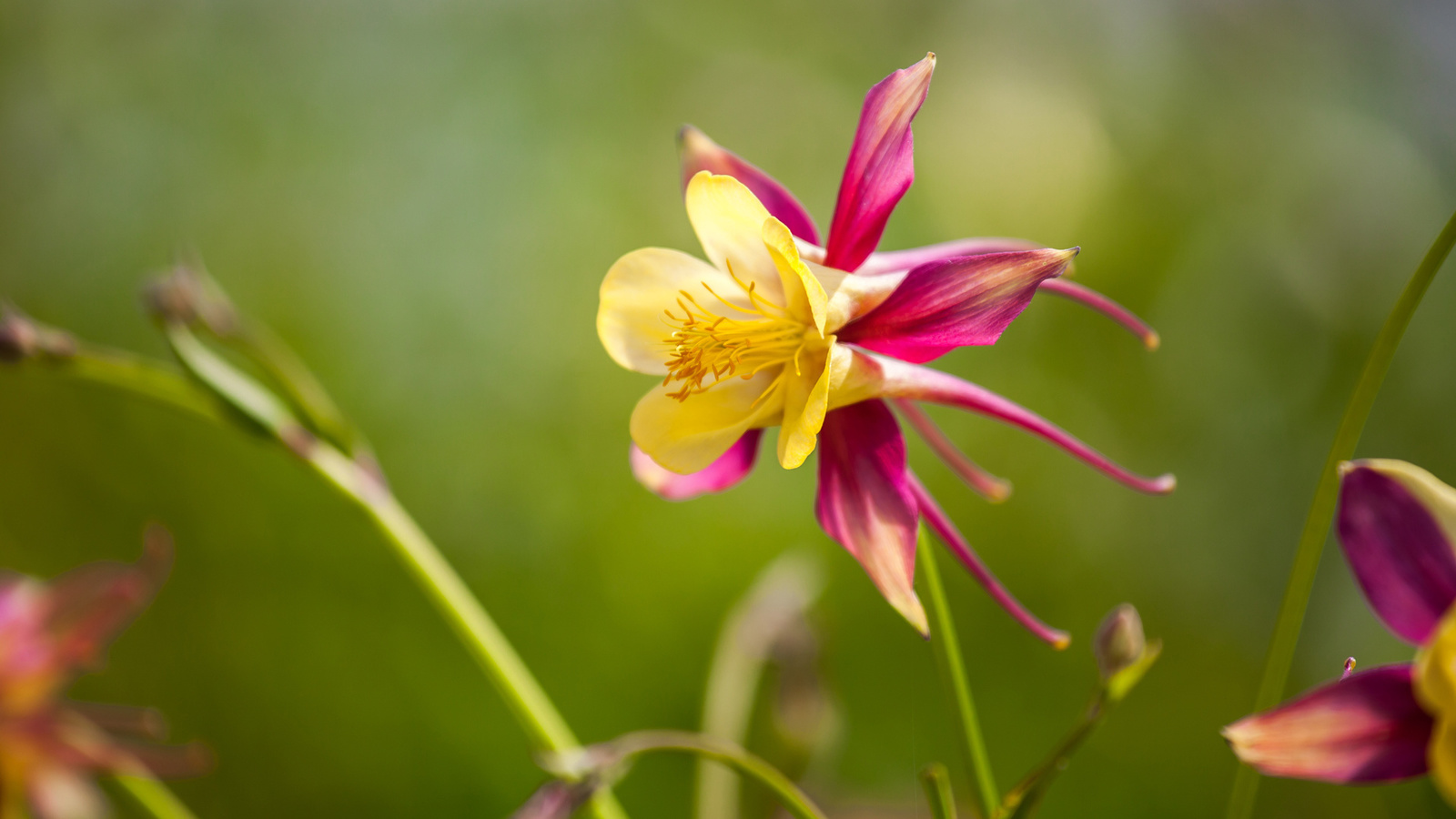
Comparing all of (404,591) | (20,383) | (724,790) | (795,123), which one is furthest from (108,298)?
(724,790)

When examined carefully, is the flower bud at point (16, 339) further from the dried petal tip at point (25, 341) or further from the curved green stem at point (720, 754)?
the curved green stem at point (720, 754)

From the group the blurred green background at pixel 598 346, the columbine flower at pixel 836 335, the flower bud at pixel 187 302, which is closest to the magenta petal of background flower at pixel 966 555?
the columbine flower at pixel 836 335

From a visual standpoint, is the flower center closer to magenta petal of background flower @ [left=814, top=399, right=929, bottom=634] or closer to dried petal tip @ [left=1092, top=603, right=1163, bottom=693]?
magenta petal of background flower @ [left=814, top=399, right=929, bottom=634]

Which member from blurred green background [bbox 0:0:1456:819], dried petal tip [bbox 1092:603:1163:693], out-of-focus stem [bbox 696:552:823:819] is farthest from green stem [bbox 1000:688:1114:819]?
blurred green background [bbox 0:0:1456:819]

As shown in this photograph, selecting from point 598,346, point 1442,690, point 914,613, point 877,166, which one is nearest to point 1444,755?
point 1442,690

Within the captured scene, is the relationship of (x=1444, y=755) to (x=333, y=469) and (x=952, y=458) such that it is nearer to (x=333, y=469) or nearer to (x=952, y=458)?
(x=952, y=458)

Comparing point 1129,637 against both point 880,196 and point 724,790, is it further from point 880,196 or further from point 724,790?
point 724,790
